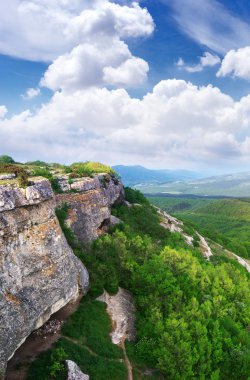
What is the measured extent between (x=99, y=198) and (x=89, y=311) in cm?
2135

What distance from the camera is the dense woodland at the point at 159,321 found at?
32.1 meters

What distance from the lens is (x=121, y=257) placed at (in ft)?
157

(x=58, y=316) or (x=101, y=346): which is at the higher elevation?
(x=58, y=316)

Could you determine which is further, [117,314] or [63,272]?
[117,314]

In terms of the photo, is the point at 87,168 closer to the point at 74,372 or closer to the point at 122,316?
the point at 122,316

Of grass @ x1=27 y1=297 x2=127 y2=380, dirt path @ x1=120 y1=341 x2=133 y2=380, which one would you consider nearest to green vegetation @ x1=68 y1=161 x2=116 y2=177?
grass @ x1=27 y1=297 x2=127 y2=380

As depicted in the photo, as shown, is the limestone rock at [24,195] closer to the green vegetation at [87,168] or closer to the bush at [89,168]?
the green vegetation at [87,168]

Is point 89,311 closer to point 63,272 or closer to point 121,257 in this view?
point 63,272

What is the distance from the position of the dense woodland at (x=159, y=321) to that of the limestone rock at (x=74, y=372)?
2.89ft

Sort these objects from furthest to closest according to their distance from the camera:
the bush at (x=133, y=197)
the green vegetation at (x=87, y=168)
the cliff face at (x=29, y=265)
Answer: the bush at (x=133, y=197)
the green vegetation at (x=87, y=168)
the cliff face at (x=29, y=265)

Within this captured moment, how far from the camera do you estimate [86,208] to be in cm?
5028

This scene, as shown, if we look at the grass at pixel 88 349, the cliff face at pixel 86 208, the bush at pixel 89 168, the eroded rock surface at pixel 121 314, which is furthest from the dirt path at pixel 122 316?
the bush at pixel 89 168

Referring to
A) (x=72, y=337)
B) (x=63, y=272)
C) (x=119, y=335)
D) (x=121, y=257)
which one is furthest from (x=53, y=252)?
(x=121, y=257)

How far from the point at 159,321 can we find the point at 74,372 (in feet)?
37.9
